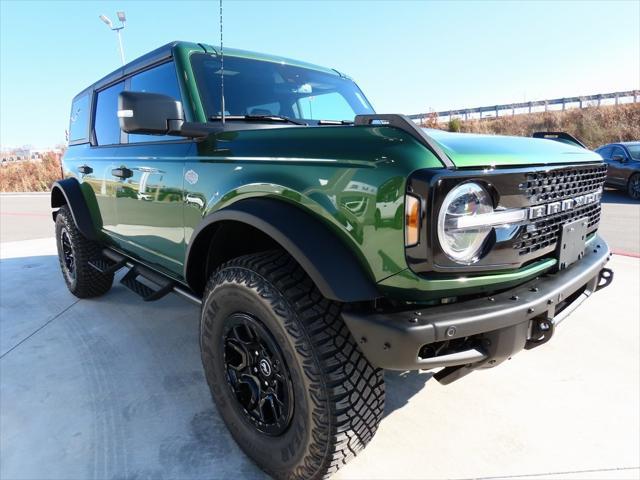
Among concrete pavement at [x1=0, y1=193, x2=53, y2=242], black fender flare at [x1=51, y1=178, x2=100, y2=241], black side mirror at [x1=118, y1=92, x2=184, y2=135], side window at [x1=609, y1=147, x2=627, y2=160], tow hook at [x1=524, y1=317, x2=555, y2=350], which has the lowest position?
concrete pavement at [x1=0, y1=193, x2=53, y2=242]

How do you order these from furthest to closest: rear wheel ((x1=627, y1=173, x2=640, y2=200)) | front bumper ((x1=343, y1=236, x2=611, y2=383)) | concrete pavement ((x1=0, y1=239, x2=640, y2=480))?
1. rear wheel ((x1=627, y1=173, x2=640, y2=200))
2. concrete pavement ((x1=0, y1=239, x2=640, y2=480))
3. front bumper ((x1=343, y1=236, x2=611, y2=383))

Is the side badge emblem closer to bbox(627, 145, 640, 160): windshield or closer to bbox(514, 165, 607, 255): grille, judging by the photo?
bbox(514, 165, 607, 255): grille

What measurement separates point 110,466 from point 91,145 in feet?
9.66

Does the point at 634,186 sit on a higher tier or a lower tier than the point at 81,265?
higher

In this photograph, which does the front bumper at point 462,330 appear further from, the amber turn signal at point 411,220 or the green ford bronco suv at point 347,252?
the amber turn signal at point 411,220

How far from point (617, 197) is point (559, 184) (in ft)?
36.1

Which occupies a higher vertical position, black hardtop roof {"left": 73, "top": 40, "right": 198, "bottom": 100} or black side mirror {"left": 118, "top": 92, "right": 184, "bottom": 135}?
black hardtop roof {"left": 73, "top": 40, "right": 198, "bottom": 100}

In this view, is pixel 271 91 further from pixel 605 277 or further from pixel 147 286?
pixel 605 277

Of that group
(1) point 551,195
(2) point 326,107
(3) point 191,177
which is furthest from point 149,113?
(1) point 551,195

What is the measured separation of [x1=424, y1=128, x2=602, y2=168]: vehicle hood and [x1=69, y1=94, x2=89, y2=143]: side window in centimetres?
365

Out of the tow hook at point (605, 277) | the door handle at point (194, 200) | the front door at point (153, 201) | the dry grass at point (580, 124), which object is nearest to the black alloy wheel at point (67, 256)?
the front door at point (153, 201)

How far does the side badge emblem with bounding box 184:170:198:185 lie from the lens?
2.23 metres

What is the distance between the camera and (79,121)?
14.4 feet

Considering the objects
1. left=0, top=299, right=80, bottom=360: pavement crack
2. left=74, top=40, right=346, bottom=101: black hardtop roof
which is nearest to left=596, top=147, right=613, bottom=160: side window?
left=74, top=40, right=346, bottom=101: black hardtop roof
